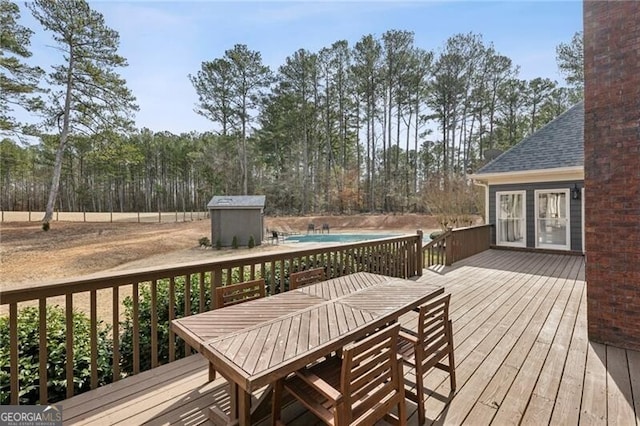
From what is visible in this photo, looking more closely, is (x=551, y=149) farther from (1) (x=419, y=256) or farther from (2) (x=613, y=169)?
(2) (x=613, y=169)

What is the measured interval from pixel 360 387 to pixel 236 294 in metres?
1.50

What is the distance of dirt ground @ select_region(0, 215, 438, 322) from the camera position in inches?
389

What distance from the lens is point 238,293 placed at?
2688mm

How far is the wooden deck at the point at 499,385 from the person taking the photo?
199 centimetres

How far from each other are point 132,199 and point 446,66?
145ft

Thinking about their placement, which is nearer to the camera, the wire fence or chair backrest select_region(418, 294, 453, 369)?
chair backrest select_region(418, 294, 453, 369)

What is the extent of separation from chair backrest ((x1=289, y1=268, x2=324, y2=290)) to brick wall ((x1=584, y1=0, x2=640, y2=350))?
2.90 meters

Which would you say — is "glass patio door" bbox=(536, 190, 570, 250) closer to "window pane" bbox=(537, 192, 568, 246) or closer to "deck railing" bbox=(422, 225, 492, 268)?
"window pane" bbox=(537, 192, 568, 246)

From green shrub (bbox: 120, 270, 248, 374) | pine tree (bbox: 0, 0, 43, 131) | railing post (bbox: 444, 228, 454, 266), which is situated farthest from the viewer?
pine tree (bbox: 0, 0, 43, 131)

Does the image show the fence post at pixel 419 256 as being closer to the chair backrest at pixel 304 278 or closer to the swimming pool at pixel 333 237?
the chair backrest at pixel 304 278

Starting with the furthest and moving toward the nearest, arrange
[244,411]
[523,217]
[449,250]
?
[523,217] < [449,250] < [244,411]

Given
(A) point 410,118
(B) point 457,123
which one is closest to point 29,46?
(A) point 410,118

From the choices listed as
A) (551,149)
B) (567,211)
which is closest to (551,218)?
(567,211)

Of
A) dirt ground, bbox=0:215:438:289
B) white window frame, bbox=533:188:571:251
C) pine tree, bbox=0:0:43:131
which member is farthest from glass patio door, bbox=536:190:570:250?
pine tree, bbox=0:0:43:131
